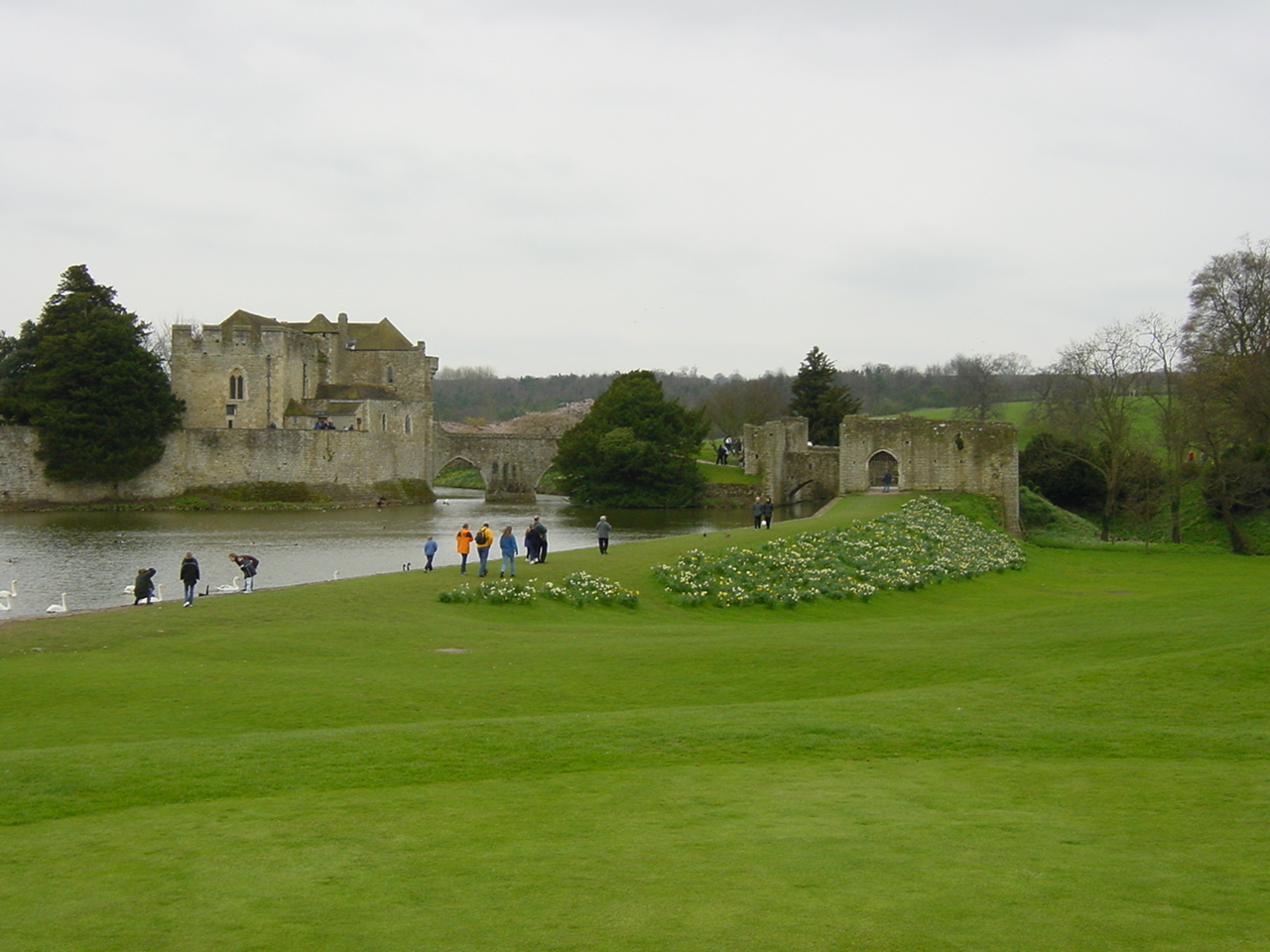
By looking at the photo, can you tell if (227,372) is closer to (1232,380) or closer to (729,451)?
(729,451)

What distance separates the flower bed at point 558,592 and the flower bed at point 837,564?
142cm

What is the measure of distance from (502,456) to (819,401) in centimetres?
2306

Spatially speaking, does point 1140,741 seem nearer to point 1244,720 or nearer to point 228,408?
point 1244,720

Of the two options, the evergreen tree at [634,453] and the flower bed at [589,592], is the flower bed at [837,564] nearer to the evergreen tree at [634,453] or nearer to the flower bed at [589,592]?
the flower bed at [589,592]

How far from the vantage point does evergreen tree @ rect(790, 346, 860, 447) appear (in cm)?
7931

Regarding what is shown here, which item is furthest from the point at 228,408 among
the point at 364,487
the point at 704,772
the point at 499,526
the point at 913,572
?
the point at 704,772

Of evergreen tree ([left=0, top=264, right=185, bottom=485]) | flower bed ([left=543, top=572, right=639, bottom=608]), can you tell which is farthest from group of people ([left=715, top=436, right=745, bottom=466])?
flower bed ([left=543, top=572, right=639, bottom=608])

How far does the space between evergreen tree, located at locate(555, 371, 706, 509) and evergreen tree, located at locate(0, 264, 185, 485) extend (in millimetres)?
24097

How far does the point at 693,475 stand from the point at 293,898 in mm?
64748

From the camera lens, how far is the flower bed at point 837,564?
23.9m

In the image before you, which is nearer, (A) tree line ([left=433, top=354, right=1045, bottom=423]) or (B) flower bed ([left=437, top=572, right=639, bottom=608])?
(B) flower bed ([left=437, top=572, right=639, bottom=608])

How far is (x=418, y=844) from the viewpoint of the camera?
24.5 ft

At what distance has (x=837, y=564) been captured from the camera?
88.6 feet

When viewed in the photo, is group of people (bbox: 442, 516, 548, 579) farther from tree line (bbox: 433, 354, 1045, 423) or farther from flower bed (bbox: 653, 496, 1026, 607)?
tree line (bbox: 433, 354, 1045, 423)
